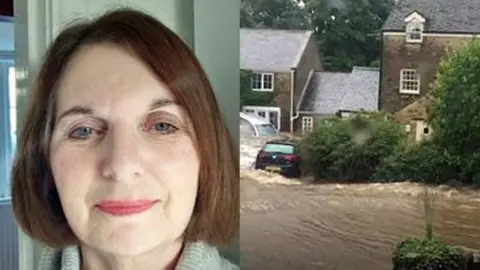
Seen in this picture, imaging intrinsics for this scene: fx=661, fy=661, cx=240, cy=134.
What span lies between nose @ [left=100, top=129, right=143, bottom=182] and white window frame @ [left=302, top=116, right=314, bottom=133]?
252 millimetres

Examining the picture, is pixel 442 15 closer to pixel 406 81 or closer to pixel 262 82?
pixel 406 81

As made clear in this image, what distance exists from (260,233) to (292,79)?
24cm

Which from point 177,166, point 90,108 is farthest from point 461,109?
point 90,108

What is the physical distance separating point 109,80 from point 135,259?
0.24 m

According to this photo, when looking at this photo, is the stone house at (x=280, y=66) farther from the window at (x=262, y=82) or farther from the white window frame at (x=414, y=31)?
the white window frame at (x=414, y=31)

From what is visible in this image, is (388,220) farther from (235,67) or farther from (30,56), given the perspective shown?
(30,56)

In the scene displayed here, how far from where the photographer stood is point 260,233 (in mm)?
1003

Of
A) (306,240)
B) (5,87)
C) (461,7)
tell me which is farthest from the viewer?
(5,87)

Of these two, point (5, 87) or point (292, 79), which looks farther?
point (5, 87)

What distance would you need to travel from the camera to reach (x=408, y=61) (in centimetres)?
87

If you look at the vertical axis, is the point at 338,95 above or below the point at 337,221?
above

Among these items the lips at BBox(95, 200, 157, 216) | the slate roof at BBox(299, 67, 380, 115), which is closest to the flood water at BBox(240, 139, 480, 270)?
the slate roof at BBox(299, 67, 380, 115)

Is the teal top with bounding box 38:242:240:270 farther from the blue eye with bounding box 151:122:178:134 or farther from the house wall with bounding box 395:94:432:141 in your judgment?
the house wall with bounding box 395:94:432:141

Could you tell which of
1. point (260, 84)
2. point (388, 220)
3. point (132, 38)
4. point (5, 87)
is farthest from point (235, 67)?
point (5, 87)
